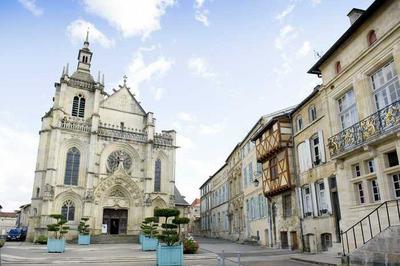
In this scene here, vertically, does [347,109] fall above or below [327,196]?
above

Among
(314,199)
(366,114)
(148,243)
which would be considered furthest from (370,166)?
(148,243)

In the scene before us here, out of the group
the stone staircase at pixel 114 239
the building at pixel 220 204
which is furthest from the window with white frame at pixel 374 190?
the stone staircase at pixel 114 239

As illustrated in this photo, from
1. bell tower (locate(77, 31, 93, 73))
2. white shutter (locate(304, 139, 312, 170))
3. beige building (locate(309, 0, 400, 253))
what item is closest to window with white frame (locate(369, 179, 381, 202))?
beige building (locate(309, 0, 400, 253))

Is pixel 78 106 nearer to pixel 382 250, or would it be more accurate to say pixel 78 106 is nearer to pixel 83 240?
pixel 83 240

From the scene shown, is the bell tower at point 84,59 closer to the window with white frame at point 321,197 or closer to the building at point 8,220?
the window with white frame at point 321,197

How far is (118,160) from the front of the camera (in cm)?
3356

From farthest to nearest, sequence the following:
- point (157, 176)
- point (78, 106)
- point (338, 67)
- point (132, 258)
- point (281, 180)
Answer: point (157, 176)
point (78, 106)
point (281, 180)
point (132, 258)
point (338, 67)

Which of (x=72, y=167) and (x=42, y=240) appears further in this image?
(x=72, y=167)

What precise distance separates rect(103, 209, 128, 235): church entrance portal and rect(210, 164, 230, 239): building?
10214 mm

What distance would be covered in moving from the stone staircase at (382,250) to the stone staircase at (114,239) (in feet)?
77.7

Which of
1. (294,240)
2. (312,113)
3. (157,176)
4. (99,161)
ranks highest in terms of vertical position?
(99,161)

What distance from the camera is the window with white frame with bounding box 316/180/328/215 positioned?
14797 millimetres

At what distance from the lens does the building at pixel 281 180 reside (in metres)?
17.5

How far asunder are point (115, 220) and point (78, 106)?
41.7 feet
